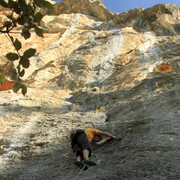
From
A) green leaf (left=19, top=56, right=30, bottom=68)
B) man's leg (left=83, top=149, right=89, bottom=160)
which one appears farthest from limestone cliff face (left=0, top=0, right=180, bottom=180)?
green leaf (left=19, top=56, right=30, bottom=68)

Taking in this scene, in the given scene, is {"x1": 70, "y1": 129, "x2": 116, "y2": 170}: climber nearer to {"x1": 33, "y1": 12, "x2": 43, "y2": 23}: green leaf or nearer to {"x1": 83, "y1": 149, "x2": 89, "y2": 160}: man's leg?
{"x1": 83, "y1": 149, "x2": 89, "y2": 160}: man's leg

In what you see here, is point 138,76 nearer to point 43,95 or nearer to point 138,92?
point 138,92

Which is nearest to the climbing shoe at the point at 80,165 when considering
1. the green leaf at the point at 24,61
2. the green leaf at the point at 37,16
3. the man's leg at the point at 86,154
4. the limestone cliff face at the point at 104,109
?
the limestone cliff face at the point at 104,109

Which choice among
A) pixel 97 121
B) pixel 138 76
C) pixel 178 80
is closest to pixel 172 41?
pixel 138 76

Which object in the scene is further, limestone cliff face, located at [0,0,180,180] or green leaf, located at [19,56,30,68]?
limestone cliff face, located at [0,0,180,180]

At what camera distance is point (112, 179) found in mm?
4512

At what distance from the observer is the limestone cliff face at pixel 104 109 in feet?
17.1

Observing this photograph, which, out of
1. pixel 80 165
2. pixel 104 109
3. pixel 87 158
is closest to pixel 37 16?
pixel 80 165

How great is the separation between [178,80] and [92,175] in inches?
209

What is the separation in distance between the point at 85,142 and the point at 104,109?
303cm

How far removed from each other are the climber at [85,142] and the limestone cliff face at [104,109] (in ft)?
0.57

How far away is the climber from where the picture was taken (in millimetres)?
5320

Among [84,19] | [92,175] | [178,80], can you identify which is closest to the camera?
[92,175]

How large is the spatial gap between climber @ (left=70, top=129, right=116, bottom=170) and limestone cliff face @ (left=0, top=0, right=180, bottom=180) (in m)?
0.17
